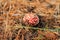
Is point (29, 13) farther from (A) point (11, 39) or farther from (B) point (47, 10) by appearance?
(A) point (11, 39)

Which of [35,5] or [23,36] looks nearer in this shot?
[23,36]

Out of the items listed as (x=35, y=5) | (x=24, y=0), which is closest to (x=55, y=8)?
(x=35, y=5)

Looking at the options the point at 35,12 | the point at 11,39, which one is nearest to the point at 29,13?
the point at 35,12

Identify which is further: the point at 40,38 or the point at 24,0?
the point at 24,0

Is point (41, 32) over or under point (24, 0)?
Answer: under

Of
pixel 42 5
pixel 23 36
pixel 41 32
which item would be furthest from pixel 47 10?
pixel 23 36

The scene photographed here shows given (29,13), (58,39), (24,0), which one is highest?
(24,0)

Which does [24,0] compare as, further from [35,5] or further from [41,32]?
[41,32]

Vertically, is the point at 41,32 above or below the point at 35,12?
below
